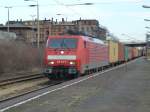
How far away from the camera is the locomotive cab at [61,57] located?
30938 millimetres

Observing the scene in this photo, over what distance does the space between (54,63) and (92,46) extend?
19.4 ft

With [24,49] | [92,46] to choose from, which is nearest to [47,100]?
[92,46]

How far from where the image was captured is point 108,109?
14.8 metres

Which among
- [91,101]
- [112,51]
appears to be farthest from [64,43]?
[112,51]

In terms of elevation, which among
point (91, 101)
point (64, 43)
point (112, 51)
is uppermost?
point (64, 43)

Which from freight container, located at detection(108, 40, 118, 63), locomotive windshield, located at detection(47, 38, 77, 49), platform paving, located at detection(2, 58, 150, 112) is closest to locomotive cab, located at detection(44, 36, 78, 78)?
locomotive windshield, located at detection(47, 38, 77, 49)

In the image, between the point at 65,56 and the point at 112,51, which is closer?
the point at 65,56

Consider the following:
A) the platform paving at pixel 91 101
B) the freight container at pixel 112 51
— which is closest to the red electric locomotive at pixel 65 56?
the platform paving at pixel 91 101

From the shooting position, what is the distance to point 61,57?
31.2 meters

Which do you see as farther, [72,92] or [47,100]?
[72,92]

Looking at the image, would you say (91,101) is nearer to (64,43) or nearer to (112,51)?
(64,43)

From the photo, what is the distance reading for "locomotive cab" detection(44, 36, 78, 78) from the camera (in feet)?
102

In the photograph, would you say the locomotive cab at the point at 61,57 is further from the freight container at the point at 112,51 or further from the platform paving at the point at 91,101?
the freight container at the point at 112,51

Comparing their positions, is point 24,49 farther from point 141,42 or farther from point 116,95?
point 141,42
